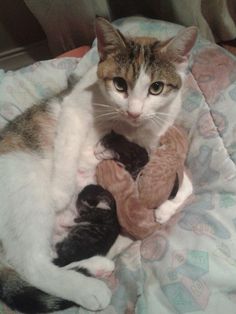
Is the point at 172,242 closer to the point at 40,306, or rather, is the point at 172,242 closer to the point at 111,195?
the point at 111,195

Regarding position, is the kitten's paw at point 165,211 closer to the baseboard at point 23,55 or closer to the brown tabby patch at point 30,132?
the brown tabby patch at point 30,132

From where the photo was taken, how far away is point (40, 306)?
4.07 feet

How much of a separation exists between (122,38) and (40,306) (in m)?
0.90

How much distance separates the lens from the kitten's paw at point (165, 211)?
1490 mm

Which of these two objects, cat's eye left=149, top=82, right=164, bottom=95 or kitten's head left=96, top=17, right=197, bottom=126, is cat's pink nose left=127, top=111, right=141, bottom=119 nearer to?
kitten's head left=96, top=17, right=197, bottom=126

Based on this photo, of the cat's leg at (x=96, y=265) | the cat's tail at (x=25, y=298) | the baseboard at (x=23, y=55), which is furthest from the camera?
the baseboard at (x=23, y=55)

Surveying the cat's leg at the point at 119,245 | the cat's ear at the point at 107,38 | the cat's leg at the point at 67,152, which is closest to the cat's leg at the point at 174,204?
the cat's leg at the point at 119,245

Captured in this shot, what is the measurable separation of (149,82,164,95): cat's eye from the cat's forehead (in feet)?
0.05

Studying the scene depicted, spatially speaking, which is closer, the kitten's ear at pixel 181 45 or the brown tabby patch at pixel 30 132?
the kitten's ear at pixel 181 45

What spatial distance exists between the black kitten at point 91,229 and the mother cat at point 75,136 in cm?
5

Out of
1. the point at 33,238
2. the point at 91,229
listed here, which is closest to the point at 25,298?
the point at 33,238

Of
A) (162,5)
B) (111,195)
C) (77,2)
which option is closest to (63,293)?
(111,195)

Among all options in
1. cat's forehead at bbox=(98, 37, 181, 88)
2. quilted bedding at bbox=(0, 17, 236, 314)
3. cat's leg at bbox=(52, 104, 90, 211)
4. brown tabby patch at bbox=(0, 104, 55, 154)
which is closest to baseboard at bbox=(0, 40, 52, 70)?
quilted bedding at bbox=(0, 17, 236, 314)

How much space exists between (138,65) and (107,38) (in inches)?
5.5
